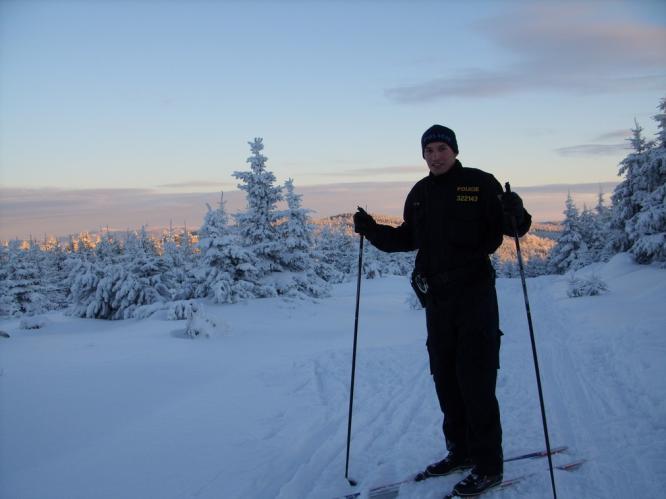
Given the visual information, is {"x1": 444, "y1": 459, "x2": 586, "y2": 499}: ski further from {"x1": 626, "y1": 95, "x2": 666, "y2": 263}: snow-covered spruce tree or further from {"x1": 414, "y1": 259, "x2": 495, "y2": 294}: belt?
{"x1": 626, "y1": 95, "x2": 666, "y2": 263}: snow-covered spruce tree

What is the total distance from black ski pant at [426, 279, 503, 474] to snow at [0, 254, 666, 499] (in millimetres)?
351

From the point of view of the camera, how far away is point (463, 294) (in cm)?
357

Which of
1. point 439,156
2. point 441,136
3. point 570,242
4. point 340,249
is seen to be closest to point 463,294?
point 439,156

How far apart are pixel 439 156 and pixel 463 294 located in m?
1.17

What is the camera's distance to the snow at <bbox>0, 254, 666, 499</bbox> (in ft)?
12.1

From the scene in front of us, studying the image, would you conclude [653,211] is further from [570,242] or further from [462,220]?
[462,220]

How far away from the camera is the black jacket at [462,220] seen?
11.7 ft

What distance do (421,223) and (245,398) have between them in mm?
3873

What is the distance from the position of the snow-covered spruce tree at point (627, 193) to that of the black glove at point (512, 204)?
27302 mm

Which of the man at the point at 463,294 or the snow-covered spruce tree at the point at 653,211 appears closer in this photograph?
the man at the point at 463,294

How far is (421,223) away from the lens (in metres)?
3.89

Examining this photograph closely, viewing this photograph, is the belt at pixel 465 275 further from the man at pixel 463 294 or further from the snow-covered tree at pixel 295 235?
the snow-covered tree at pixel 295 235

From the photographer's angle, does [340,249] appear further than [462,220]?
Yes

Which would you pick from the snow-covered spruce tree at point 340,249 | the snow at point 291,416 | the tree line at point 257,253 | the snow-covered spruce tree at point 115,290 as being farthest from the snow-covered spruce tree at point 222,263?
the snow-covered spruce tree at point 340,249
